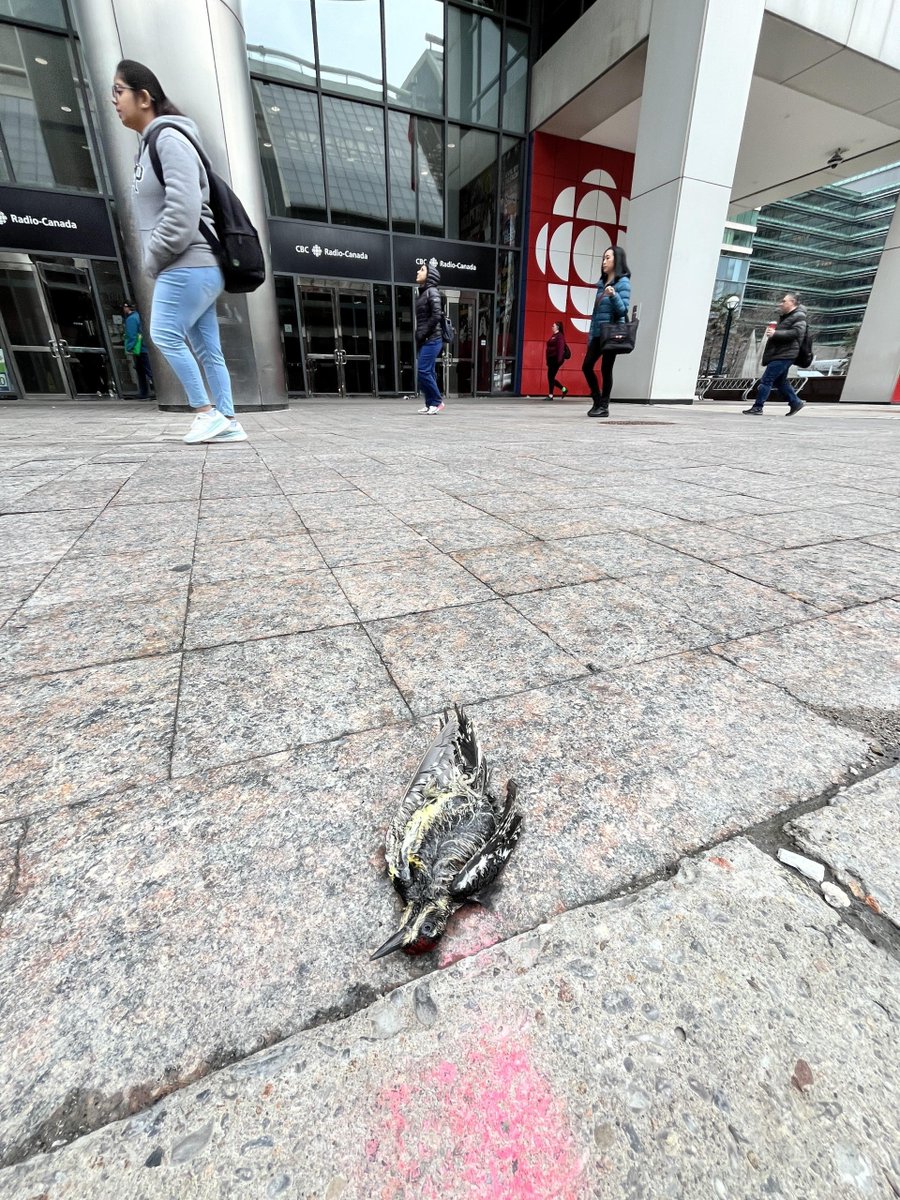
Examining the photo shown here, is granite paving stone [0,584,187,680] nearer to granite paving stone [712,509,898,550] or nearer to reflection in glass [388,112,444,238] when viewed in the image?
granite paving stone [712,509,898,550]

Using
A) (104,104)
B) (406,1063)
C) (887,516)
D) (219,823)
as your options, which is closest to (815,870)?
(406,1063)

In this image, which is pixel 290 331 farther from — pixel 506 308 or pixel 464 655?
pixel 464 655

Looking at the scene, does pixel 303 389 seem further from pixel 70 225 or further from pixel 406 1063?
pixel 406 1063

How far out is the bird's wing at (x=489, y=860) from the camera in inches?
35.8

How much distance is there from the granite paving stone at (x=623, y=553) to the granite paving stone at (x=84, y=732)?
5.80ft

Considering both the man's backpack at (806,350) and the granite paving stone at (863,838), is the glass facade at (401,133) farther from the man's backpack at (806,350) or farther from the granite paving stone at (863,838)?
the granite paving stone at (863,838)

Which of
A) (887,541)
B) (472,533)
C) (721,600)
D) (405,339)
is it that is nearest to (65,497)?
(472,533)

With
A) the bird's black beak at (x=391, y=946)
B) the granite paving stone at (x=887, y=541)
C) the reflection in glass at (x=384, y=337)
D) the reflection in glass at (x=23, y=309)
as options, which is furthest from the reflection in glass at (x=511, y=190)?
the bird's black beak at (x=391, y=946)

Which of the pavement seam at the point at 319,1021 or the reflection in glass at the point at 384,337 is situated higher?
the reflection in glass at the point at 384,337

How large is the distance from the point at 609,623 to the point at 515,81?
19.6 m

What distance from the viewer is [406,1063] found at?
70 centimetres

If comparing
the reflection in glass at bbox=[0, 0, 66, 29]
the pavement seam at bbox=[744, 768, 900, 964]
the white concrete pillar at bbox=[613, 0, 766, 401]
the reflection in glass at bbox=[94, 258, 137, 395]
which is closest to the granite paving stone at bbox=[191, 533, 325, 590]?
the pavement seam at bbox=[744, 768, 900, 964]

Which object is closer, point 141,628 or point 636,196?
point 141,628

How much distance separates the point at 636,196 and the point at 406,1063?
1458 centimetres
